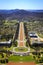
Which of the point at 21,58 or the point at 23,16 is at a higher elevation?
the point at 23,16

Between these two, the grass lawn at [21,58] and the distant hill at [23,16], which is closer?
the grass lawn at [21,58]

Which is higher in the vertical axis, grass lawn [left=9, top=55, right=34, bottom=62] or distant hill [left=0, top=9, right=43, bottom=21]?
distant hill [left=0, top=9, right=43, bottom=21]

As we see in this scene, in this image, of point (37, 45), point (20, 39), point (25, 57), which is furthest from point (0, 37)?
point (25, 57)

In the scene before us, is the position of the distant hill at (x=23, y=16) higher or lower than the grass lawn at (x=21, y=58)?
higher

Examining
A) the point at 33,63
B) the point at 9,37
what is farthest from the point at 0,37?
the point at 33,63

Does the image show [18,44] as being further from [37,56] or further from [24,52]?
[37,56]

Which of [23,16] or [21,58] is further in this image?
[23,16]

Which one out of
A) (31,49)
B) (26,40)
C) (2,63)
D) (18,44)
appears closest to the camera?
(2,63)

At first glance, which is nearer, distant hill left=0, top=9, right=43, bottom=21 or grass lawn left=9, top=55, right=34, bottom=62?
grass lawn left=9, top=55, right=34, bottom=62

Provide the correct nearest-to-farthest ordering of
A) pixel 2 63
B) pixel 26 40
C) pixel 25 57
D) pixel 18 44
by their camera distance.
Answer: pixel 2 63
pixel 25 57
pixel 18 44
pixel 26 40

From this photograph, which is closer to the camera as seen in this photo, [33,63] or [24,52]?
[33,63]
